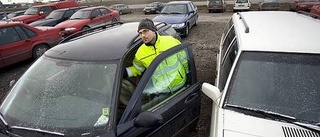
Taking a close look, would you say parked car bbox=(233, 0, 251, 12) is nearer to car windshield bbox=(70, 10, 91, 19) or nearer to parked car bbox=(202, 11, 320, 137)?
car windshield bbox=(70, 10, 91, 19)

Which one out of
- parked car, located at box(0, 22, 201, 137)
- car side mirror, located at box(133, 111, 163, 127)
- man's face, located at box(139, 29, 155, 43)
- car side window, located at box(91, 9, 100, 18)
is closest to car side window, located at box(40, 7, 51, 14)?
car side window, located at box(91, 9, 100, 18)

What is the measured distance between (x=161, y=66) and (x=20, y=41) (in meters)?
6.75

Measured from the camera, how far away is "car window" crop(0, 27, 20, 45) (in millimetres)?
7350

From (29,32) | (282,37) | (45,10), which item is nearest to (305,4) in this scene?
(282,37)

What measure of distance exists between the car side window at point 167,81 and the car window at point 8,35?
663 centimetres

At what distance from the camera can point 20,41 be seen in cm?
766

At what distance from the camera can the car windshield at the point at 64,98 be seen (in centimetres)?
218

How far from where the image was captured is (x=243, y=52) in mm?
2717

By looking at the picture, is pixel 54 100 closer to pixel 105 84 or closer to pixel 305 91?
pixel 105 84

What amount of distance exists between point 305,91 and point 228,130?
0.90m

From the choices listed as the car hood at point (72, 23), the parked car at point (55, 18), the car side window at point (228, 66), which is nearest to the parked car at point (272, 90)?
the car side window at point (228, 66)

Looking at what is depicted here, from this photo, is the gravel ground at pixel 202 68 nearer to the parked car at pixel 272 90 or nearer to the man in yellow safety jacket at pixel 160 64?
the man in yellow safety jacket at pixel 160 64

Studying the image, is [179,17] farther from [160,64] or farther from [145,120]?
[145,120]

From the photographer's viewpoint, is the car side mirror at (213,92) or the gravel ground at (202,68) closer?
the car side mirror at (213,92)
